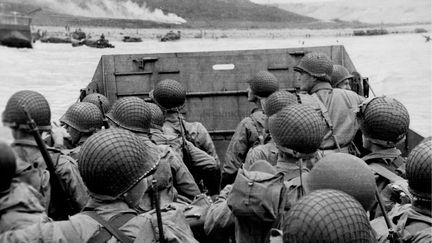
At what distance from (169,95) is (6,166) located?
11.0 ft

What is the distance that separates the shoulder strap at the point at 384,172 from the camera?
146 inches

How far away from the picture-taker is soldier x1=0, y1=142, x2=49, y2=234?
243cm

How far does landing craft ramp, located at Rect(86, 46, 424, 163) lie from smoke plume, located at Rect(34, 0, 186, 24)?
270 feet

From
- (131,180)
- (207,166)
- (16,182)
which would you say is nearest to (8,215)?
(16,182)

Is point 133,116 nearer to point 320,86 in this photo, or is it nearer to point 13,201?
point 13,201

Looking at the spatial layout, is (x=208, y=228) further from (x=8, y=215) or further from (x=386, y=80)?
(x=386, y=80)

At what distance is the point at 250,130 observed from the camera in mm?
5797

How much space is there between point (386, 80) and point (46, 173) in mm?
25815

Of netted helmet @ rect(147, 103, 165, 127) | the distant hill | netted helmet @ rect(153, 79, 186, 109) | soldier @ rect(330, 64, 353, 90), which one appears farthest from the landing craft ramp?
the distant hill

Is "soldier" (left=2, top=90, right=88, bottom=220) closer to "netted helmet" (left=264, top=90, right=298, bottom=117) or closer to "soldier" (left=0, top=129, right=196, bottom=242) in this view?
"soldier" (left=0, top=129, right=196, bottom=242)

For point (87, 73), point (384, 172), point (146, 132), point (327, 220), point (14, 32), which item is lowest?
point (87, 73)

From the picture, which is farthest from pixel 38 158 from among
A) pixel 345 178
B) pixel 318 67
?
pixel 318 67

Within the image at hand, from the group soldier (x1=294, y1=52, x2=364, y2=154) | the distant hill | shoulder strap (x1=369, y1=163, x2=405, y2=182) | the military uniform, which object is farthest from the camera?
the distant hill

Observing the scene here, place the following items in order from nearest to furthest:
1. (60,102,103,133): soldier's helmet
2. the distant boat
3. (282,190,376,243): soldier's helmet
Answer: (282,190,376,243): soldier's helmet < (60,102,103,133): soldier's helmet < the distant boat
